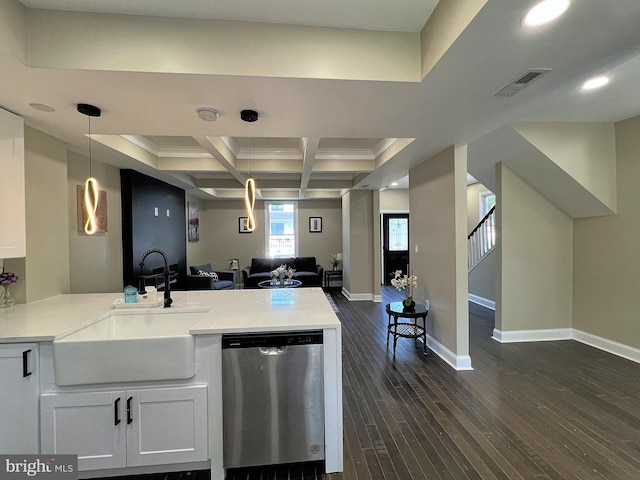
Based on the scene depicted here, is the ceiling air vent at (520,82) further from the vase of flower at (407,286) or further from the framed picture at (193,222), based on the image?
the framed picture at (193,222)

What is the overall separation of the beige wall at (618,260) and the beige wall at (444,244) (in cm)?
186

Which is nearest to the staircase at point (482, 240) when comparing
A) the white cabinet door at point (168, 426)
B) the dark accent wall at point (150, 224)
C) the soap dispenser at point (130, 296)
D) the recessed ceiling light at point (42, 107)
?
the white cabinet door at point (168, 426)

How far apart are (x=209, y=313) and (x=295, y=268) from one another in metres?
5.27

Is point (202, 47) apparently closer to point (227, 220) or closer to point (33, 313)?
point (33, 313)

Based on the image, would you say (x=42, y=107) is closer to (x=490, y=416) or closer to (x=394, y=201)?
(x=490, y=416)

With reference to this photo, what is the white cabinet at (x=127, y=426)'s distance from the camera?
1550 mm

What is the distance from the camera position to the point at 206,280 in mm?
5426

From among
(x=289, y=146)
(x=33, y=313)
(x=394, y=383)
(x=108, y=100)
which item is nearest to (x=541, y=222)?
(x=394, y=383)

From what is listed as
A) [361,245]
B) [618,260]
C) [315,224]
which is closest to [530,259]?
[618,260]

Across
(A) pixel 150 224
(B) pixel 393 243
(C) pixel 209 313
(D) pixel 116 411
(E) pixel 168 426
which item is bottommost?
(E) pixel 168 426

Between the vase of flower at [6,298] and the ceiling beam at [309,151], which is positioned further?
the ceiling beam at [309,151]

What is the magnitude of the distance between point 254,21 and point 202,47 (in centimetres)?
34

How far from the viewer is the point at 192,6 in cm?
151

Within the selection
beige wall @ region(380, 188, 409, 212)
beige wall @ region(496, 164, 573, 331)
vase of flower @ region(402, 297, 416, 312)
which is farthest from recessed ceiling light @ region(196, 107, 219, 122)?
beige wall @ region(380, 188, 409, 212)
